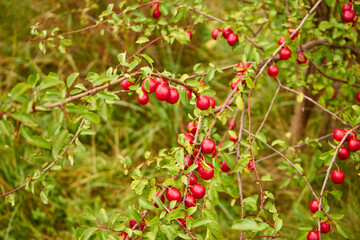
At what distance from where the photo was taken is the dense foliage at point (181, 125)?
0.83 meters

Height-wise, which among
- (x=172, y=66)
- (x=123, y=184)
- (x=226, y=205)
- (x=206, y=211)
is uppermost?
(x=206, y=211)

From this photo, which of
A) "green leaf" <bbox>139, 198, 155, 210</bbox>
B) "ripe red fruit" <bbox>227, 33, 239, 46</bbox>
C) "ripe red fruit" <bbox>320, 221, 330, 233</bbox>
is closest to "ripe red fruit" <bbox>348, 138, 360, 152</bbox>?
"ripe red fruit" <bbox>320, 221, 330, 233</bbox>

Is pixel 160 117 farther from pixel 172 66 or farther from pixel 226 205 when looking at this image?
pixel 226 205

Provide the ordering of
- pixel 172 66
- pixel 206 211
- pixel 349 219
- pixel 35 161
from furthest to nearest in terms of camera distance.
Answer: pixel 172 66 → pixel 349 219 → pixel 35 161 → pixel 206 211

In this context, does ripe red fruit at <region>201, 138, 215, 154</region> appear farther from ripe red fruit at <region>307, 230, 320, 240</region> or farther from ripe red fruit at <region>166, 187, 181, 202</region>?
ripe red fruit at <region>307, 230, 320, 240</region>

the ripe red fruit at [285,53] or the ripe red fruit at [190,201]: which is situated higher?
the ripe red fruit at [285,53]

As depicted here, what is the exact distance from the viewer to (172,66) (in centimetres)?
289

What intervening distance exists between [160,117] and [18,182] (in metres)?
1.22

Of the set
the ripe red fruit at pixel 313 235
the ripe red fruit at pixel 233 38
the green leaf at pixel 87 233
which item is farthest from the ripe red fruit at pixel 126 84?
the ripe red fruit at pixel 313 235

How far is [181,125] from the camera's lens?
2.62 m

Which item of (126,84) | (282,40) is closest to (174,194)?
(126,84)

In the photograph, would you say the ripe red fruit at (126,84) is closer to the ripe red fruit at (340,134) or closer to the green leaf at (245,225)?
the green leaf at (245,225)

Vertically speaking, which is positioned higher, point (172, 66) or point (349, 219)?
point (172, 66)

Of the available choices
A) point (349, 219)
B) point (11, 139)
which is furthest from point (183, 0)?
point (349, 219)
